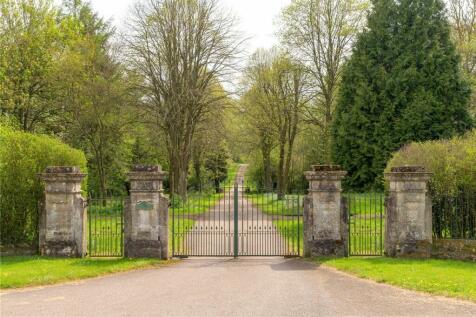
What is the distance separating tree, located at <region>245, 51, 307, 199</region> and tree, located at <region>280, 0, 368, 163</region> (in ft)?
4.59

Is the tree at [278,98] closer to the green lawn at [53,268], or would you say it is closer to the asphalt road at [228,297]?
the green lawn at [53,268]

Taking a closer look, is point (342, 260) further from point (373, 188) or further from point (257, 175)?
point (257, 175)

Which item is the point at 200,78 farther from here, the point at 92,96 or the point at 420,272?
the point at 420,272

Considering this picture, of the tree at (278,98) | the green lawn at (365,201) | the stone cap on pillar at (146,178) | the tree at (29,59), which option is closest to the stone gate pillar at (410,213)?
the green lawn at (365,201)

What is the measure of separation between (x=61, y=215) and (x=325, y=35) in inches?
1049

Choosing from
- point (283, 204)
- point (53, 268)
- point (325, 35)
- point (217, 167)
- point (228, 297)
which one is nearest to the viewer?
point (228, 297)

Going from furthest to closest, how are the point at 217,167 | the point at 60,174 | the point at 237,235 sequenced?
the point at 217,167 → the point at 237,235 → the point at 60,174

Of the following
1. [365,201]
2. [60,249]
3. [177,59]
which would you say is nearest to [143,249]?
[60,249]

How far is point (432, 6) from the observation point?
30.3m

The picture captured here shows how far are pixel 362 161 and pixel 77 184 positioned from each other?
2094cm

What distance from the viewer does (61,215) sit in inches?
559

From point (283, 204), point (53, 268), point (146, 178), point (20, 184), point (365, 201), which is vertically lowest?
point (53, 268)

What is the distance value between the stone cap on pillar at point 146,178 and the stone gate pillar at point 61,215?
5.02 feet

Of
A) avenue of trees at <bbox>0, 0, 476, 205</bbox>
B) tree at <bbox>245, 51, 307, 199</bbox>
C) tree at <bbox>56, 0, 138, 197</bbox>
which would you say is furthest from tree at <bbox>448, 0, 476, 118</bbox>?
tree at <bbox>56, 0, 138, 197</bbox>
